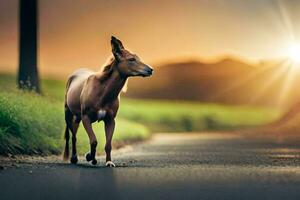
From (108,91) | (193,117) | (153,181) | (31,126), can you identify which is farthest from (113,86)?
(193,117)

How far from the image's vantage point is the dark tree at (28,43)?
30.9 meters

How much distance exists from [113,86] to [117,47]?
2.74 feet

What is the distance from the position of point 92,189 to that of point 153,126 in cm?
5043

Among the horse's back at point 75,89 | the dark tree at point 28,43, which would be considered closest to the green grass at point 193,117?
the dark tree at point 28,43

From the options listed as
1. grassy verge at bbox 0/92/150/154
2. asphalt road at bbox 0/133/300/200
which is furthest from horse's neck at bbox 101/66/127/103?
grassy verge at bbox 0/92/150/154

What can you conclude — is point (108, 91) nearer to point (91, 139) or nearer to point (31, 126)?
point (91, 139)

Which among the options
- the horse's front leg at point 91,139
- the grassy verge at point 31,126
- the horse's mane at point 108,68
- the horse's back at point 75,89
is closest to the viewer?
the horse's front leg at point 91,139

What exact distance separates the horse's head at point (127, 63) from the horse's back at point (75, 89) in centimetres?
181

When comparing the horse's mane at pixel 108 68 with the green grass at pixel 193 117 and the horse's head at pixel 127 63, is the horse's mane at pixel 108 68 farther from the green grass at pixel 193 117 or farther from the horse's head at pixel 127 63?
the green grass at pixel 193 117

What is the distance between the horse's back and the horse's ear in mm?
1865

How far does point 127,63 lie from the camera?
16.6 m

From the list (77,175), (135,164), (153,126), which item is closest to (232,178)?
(77,175)

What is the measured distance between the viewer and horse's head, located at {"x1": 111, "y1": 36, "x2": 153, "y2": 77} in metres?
16.5

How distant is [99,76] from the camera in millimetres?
17047
